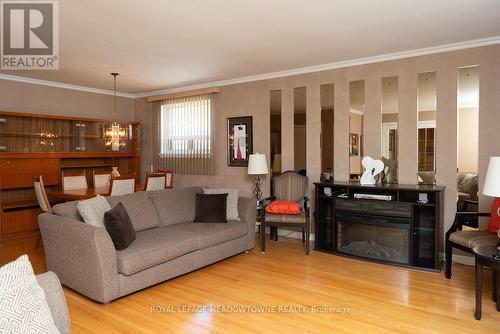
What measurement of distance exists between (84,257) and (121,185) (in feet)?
6.31

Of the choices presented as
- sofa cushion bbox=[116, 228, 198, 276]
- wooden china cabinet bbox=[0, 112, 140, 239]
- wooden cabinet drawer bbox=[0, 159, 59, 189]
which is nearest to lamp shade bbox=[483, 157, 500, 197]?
sofa cushion bbox=[116, 228, 198, 276]

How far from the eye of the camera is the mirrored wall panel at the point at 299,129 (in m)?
5.16

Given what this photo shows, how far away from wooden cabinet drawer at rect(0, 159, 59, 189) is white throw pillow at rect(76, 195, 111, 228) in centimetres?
273

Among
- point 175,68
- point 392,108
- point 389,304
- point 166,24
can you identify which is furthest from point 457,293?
point 175,68

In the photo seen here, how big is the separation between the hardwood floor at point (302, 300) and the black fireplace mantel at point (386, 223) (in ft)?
0.62

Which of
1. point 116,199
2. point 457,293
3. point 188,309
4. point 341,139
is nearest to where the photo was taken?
point 188,309

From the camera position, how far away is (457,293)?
3225 millimetres

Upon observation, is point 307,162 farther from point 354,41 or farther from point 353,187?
point 354,41

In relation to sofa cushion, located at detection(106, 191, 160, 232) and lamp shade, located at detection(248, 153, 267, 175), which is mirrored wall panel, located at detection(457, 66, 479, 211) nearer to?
lamp shade, located at detection(248, 153, 267, 175)

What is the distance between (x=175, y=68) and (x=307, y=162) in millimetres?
2396

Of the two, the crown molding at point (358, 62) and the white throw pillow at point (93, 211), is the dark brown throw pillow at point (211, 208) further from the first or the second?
the crown molding at point (358, 62)

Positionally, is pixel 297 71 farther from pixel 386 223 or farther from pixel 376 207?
pixel 386 223

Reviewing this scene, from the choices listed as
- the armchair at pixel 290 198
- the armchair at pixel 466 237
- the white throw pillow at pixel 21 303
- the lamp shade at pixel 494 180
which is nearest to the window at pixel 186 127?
the armchair at pixel 290 198

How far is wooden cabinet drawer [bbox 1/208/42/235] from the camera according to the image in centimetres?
521
